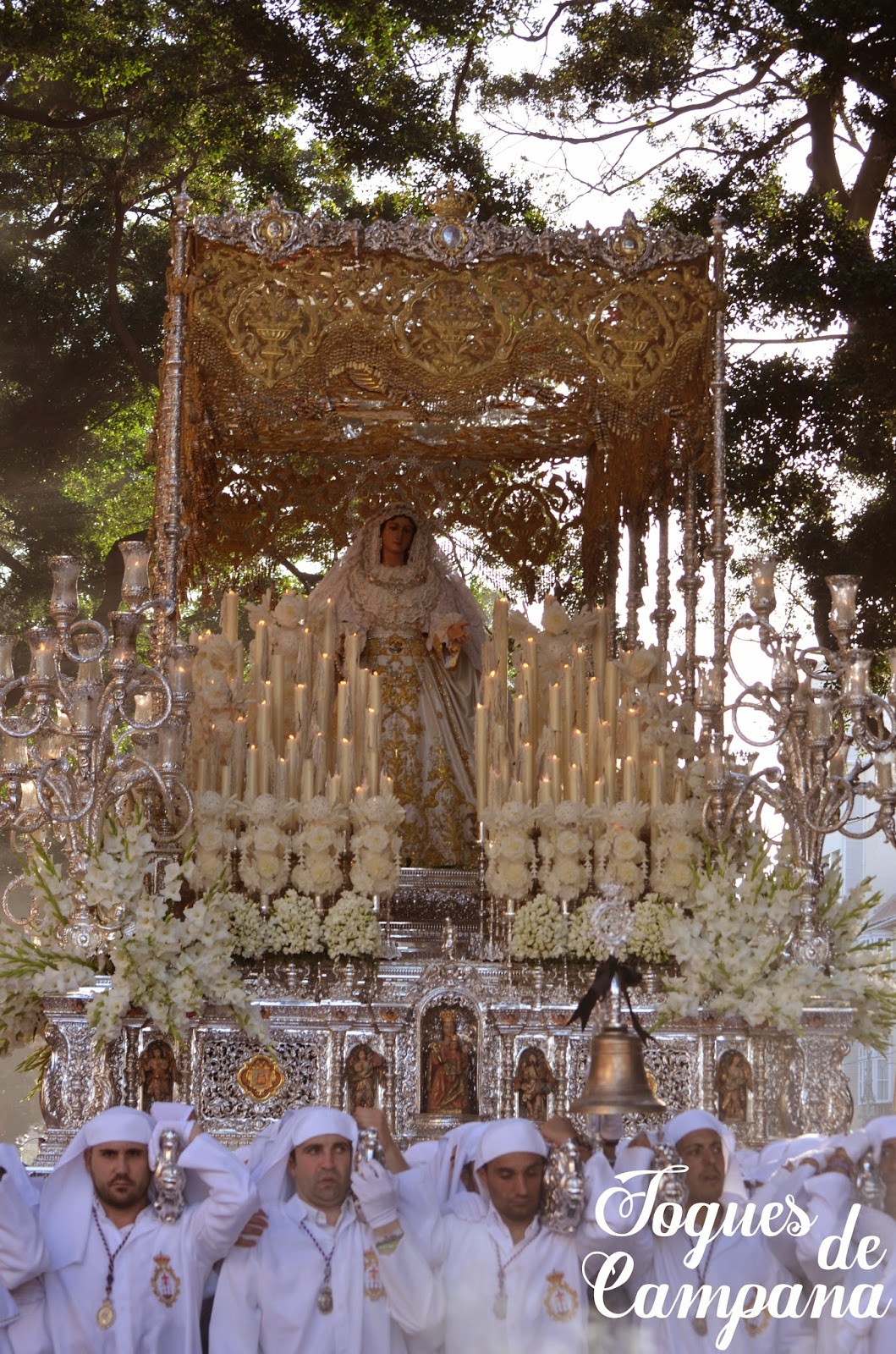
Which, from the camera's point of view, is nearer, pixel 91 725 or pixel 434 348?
pixel 91 725

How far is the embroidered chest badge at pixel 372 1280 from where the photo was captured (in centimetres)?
678

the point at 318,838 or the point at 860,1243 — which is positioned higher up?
the point at 318,838

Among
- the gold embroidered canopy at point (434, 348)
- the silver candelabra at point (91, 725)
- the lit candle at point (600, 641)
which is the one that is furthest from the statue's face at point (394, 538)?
the silver candelabra at point (91, 725)

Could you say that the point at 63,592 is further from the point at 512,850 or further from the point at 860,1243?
the point at 860,1243

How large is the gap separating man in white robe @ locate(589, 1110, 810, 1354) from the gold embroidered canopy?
4623 millimetres

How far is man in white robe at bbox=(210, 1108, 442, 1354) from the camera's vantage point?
22.1 feet

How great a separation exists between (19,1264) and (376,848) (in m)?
3.18

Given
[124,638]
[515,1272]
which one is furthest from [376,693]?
[515,1272]

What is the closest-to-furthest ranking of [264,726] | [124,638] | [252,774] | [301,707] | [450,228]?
[124,638] → [252,774] → [264,726] → [301,707] → [450,228]

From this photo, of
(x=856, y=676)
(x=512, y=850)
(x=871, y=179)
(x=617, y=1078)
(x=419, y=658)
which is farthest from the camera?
(x=871, y=179)

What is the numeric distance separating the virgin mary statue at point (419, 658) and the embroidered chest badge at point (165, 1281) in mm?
4045

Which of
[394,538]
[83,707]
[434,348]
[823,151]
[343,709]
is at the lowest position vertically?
[83,707]

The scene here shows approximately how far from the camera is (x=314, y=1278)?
6754 millimetres

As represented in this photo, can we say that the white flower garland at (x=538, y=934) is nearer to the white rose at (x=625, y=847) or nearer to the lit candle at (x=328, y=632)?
the white rose at (x=625, y=847)
